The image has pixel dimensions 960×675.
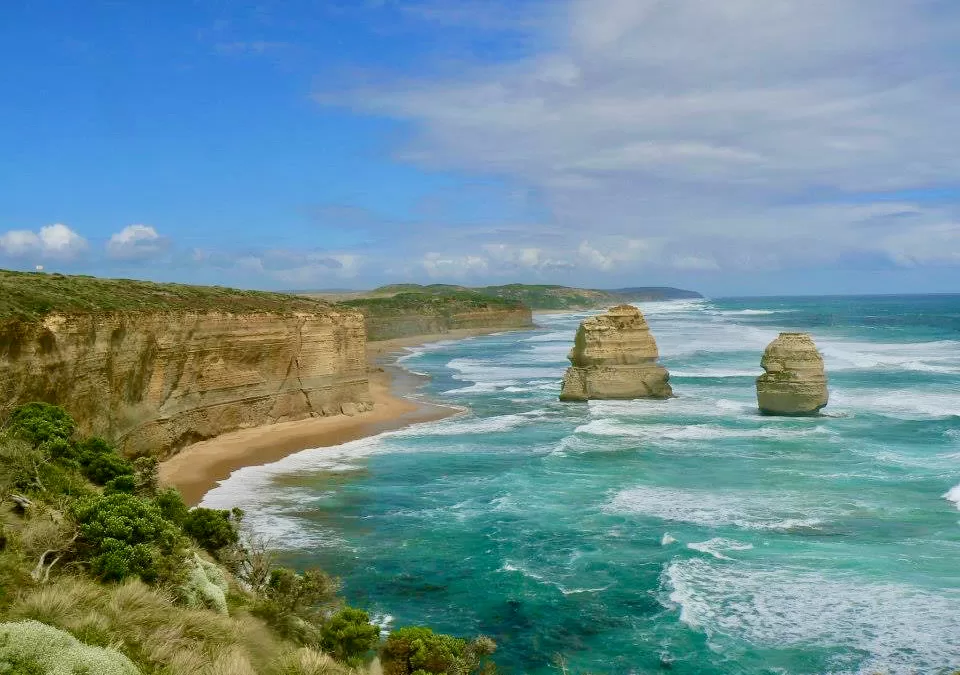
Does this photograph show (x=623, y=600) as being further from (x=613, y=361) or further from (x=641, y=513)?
(x=613, y=361)

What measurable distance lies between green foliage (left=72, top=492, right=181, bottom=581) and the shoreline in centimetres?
1197

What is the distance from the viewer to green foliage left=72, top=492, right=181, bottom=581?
41.3 ft

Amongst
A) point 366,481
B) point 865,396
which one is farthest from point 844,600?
point 865,396

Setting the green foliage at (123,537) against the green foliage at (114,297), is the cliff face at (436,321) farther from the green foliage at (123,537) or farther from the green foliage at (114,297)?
the green foliage at (123,537)

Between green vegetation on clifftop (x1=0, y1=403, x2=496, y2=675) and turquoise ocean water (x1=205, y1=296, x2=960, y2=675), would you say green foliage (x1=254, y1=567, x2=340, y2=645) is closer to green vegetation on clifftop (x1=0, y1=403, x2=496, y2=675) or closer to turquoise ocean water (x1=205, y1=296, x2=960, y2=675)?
green vegetation on clifftop (x1=0, y1=403, x2=496, y2=675)

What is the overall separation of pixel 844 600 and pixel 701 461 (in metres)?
12.4

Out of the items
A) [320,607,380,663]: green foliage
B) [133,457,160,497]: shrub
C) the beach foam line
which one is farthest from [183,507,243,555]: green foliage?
the beach foam line

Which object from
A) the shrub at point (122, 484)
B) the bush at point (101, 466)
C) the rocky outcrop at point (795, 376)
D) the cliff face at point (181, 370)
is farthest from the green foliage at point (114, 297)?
the rocky outcrop at point (795, 376)

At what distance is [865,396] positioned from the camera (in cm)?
4509

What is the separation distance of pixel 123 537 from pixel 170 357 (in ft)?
63.8

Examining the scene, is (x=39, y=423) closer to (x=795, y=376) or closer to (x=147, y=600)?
(x=147, y=600)

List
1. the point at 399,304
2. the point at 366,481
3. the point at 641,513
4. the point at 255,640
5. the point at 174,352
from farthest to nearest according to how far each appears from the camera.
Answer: the point at 399,304 < the point at 174,352 < the point at 366,481 < the point at 641,513 < the point at 255,640

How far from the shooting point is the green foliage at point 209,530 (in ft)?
57.8

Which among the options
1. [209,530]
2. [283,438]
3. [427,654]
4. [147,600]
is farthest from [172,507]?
[283,438]
